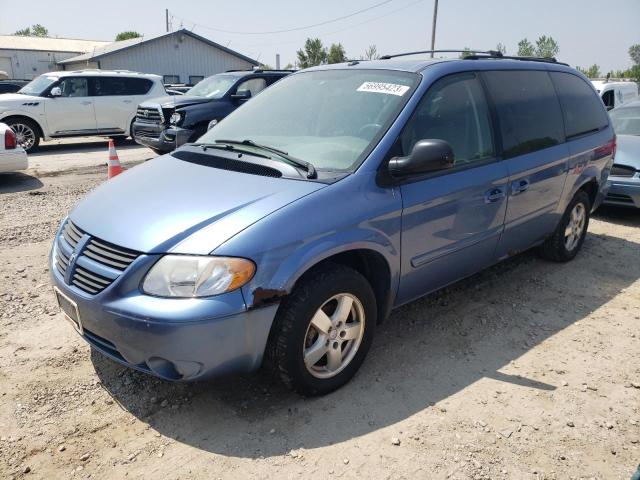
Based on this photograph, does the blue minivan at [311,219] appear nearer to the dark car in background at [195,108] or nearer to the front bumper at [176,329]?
the front bumper at [176,329]

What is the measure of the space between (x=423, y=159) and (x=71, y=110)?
1206cm

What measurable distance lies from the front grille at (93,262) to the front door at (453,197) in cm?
156

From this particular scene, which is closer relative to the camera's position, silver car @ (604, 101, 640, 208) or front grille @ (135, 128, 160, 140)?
silver car @ (604, 101, 640, 208)

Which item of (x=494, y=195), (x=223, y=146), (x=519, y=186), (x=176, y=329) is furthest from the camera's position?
(x=519, y=186)

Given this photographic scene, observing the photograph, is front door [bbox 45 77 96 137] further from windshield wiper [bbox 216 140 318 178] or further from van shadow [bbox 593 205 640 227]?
van shadow [bbox 593 205 640 227]

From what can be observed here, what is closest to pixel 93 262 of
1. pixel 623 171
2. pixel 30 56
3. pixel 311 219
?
pixel 311 219

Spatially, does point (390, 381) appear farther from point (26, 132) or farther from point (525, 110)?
point (26, 132)

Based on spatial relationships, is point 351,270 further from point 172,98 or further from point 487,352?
point 172,98

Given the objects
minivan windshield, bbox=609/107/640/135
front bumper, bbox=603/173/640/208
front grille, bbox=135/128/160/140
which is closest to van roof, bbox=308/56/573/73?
front bumper, bbox=603/173/640/208

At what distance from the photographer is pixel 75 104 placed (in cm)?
1270

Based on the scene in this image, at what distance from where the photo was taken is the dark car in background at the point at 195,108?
9.89 metres

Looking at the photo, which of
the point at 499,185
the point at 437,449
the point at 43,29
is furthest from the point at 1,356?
the point at 43,29

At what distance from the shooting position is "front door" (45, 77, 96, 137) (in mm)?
12367

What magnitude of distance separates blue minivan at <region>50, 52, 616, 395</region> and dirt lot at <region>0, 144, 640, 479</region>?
13.2 inches
